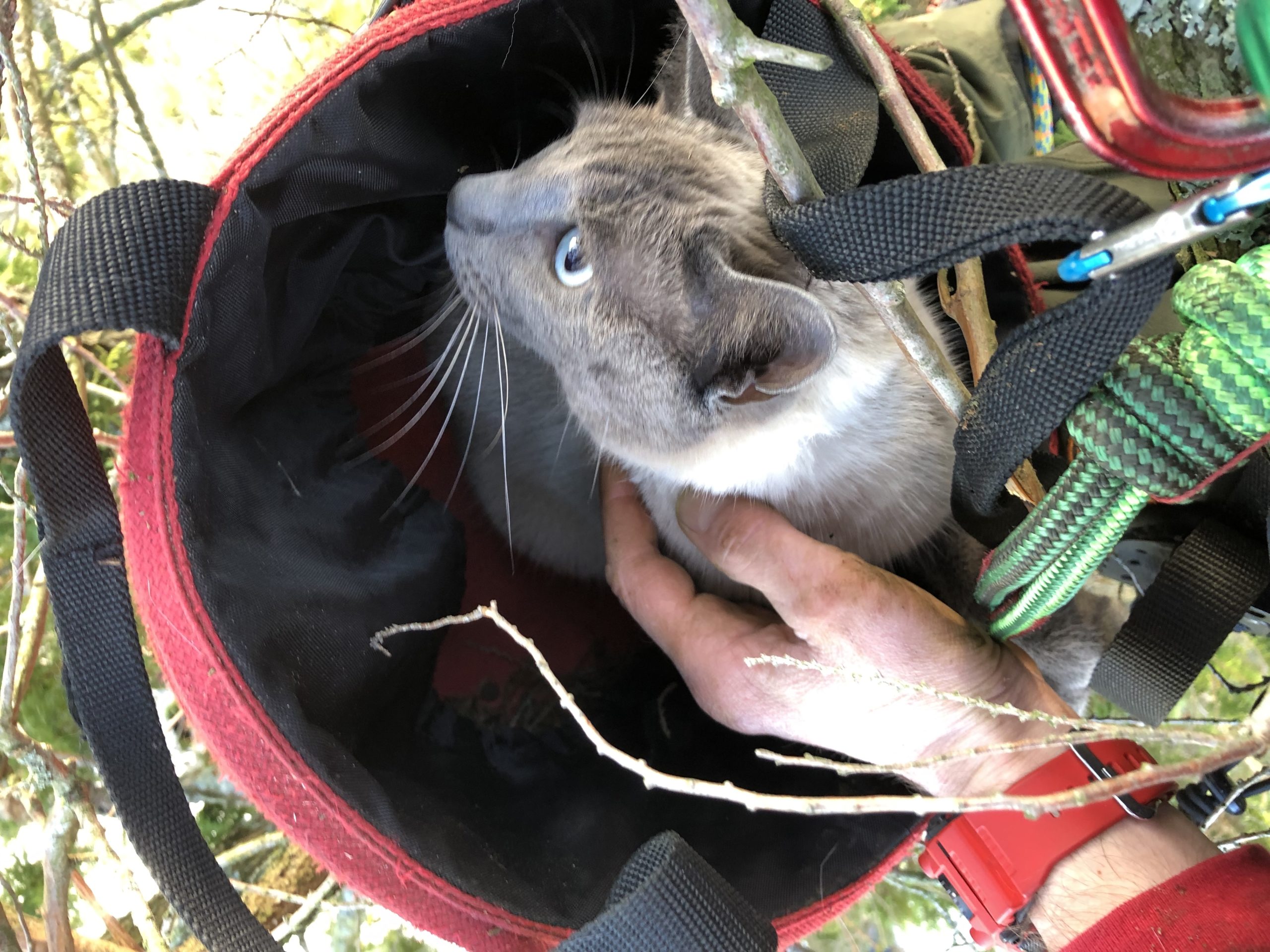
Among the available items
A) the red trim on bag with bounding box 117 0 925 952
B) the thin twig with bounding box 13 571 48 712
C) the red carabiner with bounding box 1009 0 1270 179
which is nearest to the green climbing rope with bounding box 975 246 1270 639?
the red carabiner with bounding box 1009 0 1270 179

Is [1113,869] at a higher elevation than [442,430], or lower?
lower

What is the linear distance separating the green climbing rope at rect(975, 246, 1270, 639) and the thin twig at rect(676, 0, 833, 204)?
375mm

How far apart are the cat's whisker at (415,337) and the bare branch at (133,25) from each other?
98cm

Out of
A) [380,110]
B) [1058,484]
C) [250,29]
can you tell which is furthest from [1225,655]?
[250,29]

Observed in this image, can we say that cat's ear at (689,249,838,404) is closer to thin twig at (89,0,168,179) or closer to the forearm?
the forearm

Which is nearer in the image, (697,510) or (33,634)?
(697,510)

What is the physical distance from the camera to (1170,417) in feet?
2.33

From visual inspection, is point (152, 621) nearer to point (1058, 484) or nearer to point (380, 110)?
point (380, 110)

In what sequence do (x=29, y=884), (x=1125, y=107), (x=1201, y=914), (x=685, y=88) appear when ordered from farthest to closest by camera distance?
(x=29, y=884) → (x=685, y=88) → (x=1201, y=914) → (x=1125, y=107)

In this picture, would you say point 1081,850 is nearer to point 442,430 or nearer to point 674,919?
point 674,919

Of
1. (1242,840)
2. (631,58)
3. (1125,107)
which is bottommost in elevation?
(1242,840)

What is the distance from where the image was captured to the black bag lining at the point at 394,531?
42.0 inches

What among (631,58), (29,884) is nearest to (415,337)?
(631,58)

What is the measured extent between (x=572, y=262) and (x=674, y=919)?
931 millimetres
